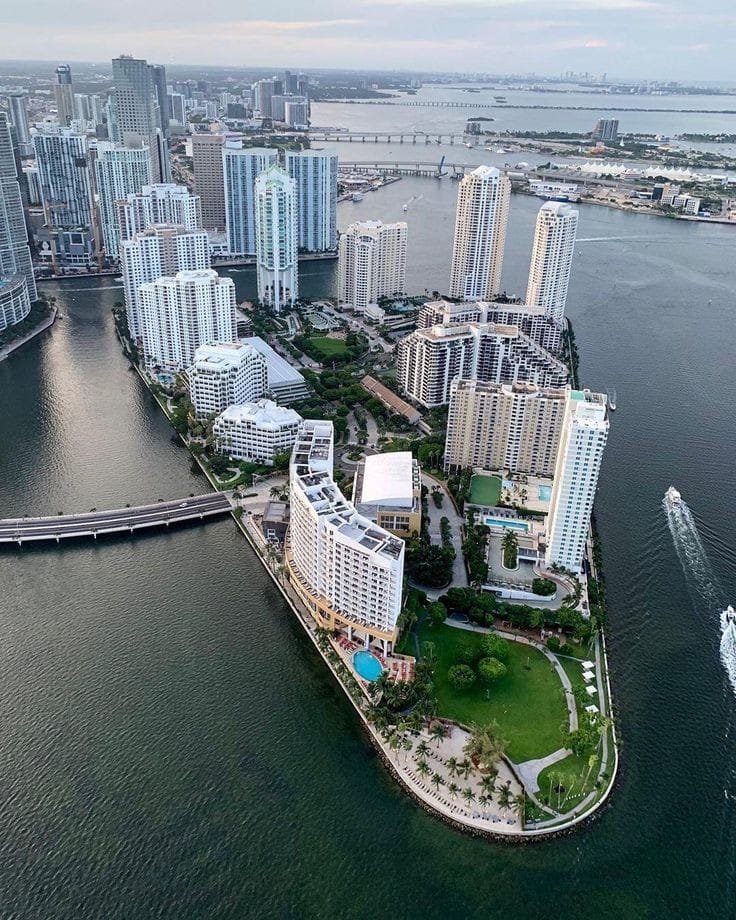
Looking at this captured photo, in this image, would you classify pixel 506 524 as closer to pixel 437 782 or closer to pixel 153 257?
pixel 437 782

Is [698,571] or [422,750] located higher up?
[698,571]

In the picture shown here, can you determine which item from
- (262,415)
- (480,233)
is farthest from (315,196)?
(262,415)

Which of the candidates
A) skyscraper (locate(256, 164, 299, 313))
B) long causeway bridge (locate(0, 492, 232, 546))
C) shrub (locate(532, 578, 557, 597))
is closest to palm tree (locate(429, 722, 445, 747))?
shrub (locate(532, 578, 557, 597))

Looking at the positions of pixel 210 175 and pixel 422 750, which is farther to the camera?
pixel 210 175

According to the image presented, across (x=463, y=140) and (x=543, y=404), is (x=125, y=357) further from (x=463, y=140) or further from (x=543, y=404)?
(x=463, y=140)

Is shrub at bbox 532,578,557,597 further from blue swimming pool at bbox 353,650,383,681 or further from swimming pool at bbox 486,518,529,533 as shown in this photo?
blue swimming pool at bbox 353,650,383,681
